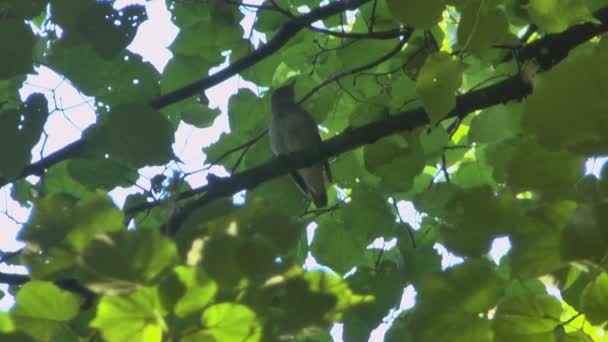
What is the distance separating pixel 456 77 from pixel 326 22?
1.90m

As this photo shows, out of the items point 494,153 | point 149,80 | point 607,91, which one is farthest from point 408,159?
point 607,91

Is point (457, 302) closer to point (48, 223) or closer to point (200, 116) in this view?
point (48, 223)

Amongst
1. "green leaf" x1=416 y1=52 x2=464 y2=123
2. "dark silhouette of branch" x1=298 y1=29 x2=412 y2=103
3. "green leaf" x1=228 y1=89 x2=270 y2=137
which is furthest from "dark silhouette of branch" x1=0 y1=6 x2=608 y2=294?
"green leaf" x1=416 y1=52 x2=464 y2=123

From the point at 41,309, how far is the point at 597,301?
2.80 feet

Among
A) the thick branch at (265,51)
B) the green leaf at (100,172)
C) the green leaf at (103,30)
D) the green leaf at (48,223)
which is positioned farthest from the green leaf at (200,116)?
the green leaf at (48,223)

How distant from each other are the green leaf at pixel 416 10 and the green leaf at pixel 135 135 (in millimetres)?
704

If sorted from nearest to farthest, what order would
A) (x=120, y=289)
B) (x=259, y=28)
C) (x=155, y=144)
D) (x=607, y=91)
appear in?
(x=120, y=289)
(x=607, y=91)
(x=155, y=144)
(x=259, y=28)

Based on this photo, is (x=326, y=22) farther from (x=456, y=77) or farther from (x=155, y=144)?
(x=456, y=77)

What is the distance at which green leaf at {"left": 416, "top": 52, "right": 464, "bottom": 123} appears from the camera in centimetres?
155

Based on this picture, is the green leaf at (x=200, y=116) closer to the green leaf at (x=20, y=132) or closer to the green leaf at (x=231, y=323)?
the green leaf at (x=20, y=132)

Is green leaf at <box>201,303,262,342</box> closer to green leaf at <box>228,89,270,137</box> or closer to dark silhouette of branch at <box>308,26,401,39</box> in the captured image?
dark silhouette of branch at <box>308,26,401,39</box>

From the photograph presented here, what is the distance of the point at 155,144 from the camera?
1968mm

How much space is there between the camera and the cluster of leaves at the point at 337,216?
106 centimetres

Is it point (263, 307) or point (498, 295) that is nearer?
point (263, 307)
